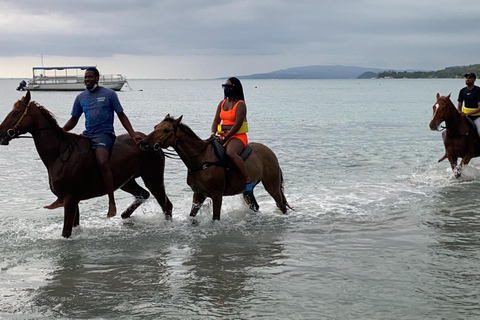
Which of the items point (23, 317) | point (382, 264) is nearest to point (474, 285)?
point (382, 264)

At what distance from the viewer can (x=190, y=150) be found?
9922 millimetres

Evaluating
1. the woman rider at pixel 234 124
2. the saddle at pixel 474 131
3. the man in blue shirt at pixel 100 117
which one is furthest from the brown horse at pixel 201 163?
the saddle at pixel 474 131

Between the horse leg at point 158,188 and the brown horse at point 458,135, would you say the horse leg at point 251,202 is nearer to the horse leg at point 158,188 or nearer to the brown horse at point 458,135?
the horse leg at point 158,188

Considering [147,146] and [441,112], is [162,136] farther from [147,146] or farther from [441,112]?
[441,112]

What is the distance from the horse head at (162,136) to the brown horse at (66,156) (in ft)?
2.62

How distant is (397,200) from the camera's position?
1332cm

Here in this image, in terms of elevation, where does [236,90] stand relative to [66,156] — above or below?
above

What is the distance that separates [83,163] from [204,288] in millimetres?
3165

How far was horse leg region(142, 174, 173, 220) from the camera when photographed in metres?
10.5

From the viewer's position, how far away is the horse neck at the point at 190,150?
9.84m

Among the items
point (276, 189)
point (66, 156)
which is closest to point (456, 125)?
point (276, 189)

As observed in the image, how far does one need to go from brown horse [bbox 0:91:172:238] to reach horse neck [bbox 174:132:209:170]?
2.79ft

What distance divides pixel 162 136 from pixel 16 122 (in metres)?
2.18

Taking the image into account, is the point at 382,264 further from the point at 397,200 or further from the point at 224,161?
the point at 397,200
